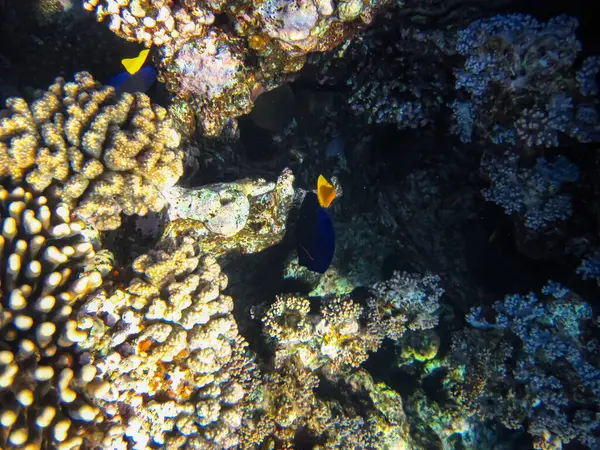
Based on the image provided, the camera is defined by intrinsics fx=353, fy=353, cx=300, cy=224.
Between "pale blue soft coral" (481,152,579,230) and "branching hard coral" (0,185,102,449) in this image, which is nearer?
"branching hard coral" (0,185,102,449)

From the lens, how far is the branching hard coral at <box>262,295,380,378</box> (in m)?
3.96

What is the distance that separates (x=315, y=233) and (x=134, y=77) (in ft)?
8.17

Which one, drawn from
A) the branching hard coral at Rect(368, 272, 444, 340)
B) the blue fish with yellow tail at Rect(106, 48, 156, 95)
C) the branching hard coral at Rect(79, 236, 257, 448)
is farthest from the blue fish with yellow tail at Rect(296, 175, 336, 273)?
the blue fish with yellow tail at Rect(106, 48, 156, 95)

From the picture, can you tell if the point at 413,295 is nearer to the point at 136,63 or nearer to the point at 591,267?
the point at 591,267

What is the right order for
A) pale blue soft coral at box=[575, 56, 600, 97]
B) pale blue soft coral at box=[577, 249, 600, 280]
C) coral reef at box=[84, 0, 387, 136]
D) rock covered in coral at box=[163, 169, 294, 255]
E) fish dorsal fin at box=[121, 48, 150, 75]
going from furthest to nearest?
fish dorsal fin at box=[121, 48, 150, 75]
rock covered in coral at box=[163, 169, 294, 255]
coral reef at box=[84, 0, 387, 136]
pale blue soft coral at box=[577, 249, 600, 280]
pale blue soft coral at box=[575, 56, 600, 97]

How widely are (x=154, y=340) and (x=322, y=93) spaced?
349 cm

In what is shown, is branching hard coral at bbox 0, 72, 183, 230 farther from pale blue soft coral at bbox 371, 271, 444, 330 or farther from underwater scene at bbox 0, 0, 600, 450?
pale blue soft coral at bbox 371, 271, 444, 330

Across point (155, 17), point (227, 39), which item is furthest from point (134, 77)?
point (227, 39)

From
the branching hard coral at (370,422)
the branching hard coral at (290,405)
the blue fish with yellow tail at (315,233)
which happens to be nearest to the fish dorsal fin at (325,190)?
the blue fish with yellow tail at (315,233)

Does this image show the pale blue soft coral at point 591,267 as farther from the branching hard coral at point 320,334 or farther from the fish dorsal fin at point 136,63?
the fish dorsal fin at point 136,63

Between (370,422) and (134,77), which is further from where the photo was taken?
(370,422)

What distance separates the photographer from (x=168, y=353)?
2844mm

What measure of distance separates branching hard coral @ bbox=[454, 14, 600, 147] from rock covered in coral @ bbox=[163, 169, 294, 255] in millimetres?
2028

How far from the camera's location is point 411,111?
3.63m
